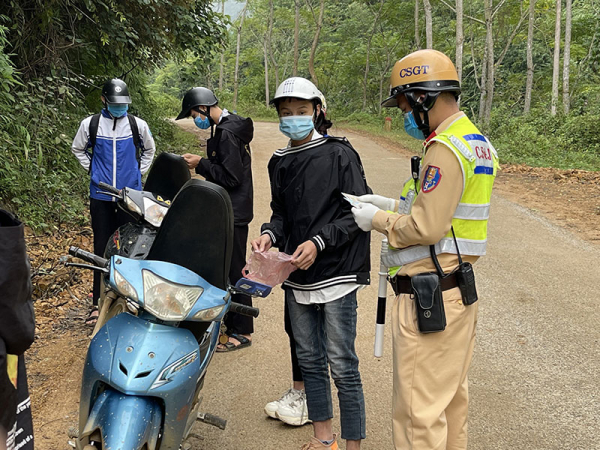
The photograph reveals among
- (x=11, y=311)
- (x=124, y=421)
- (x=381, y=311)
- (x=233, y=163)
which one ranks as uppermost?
(x=233, y=163)

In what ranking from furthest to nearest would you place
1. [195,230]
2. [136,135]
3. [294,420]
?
1. [136,135]
2. [294,420]
3. [195,230]

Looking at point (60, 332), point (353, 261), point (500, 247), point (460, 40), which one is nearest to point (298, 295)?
point (353, 261)

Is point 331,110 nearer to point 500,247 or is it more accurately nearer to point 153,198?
point 500,247

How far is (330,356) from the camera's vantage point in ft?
10.5

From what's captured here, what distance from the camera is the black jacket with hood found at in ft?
10.2

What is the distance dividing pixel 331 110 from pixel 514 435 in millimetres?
36366

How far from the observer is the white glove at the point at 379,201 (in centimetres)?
295

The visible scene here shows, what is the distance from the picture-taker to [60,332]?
5027mm

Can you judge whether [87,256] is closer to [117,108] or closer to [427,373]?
[427,373]

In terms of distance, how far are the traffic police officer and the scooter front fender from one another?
3.58 ft

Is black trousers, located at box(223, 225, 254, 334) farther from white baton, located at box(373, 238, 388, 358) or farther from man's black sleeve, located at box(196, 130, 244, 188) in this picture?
white baton, located at box(373, 238, 388, 358)

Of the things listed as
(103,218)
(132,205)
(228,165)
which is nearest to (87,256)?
(132,205)

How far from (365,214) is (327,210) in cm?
45

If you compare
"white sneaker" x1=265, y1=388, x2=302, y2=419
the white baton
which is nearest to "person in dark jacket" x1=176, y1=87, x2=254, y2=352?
"white sneaker" x1=265, y1=388, x2=302, y2=419
